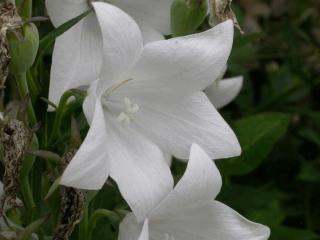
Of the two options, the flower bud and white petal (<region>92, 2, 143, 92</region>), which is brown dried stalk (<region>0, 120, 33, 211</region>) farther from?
the flower bud

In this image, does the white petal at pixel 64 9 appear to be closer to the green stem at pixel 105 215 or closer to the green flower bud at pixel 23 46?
the green flower bud at pixel 23 46

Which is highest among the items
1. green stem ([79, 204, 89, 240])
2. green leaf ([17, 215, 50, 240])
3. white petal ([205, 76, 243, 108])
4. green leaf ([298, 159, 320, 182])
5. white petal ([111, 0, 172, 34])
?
white petal ([111, 0, 172, 34])

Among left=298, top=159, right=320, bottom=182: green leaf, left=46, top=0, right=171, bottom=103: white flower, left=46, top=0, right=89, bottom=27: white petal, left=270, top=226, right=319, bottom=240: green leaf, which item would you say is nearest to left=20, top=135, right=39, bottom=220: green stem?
left=46, top=0, right=171, bottom=103: white flower

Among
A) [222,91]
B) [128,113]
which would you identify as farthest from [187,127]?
[222,91]

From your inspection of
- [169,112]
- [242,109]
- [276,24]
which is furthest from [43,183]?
[276,24]

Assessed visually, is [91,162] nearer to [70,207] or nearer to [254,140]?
[70,207]

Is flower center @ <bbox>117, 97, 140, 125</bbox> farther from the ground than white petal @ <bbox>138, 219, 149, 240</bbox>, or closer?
farther from the ground

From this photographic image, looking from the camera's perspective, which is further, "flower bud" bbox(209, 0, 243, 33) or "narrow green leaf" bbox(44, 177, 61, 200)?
"flower bud" bbox(209, 0, 243, 33)
